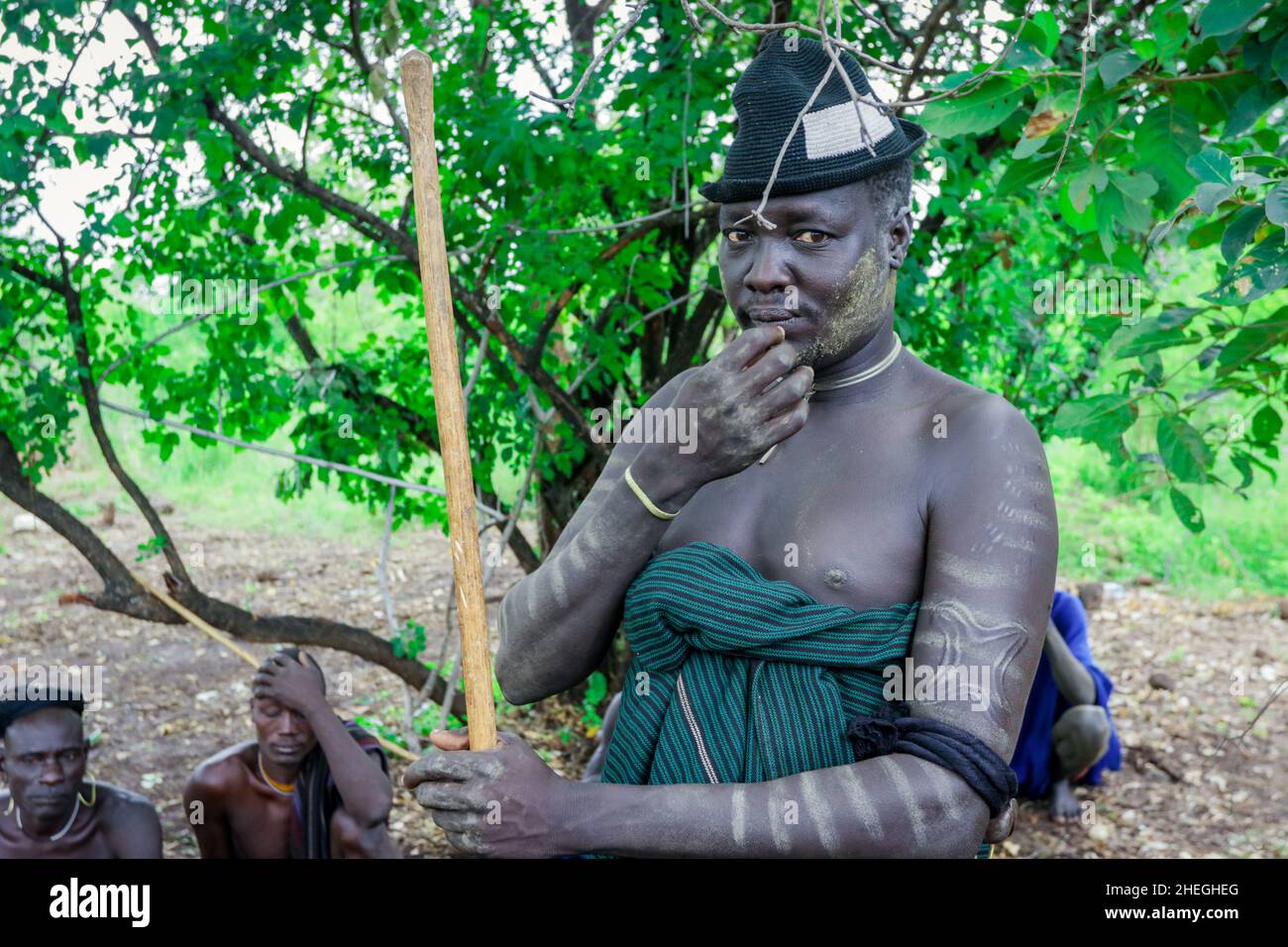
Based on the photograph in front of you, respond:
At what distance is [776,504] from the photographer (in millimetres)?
1820

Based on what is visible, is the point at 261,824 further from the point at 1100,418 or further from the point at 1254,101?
the point at 1254,101

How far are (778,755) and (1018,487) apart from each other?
49 cm

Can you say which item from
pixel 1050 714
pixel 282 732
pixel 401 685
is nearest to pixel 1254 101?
pixel 282 732

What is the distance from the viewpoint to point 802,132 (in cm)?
169

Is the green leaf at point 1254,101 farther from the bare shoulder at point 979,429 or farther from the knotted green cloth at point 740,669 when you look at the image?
the knotted green cloth at point 740,669

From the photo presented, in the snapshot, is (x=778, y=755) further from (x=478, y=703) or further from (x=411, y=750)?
(x=411, y=750)

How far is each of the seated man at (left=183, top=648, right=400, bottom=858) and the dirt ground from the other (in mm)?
854

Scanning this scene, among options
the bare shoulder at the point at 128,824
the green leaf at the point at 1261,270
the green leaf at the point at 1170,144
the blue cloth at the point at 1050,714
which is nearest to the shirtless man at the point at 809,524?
the green leaf at the point at 1261,270

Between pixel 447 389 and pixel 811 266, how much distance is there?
54cm

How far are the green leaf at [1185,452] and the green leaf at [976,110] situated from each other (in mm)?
1078

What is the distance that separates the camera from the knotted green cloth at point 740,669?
1646 mm

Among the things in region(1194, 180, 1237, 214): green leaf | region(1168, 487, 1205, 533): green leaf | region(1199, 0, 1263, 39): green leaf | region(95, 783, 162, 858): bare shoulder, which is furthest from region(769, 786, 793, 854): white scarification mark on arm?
region(95, 783, 162, 858): bare shoulder

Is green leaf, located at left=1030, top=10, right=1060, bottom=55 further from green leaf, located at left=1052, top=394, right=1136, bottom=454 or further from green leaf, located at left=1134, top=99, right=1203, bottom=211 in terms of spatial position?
green leaf, located at left=1052, top=394, right=1136, bottom=454

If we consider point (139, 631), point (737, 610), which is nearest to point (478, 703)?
point (737, 610)
